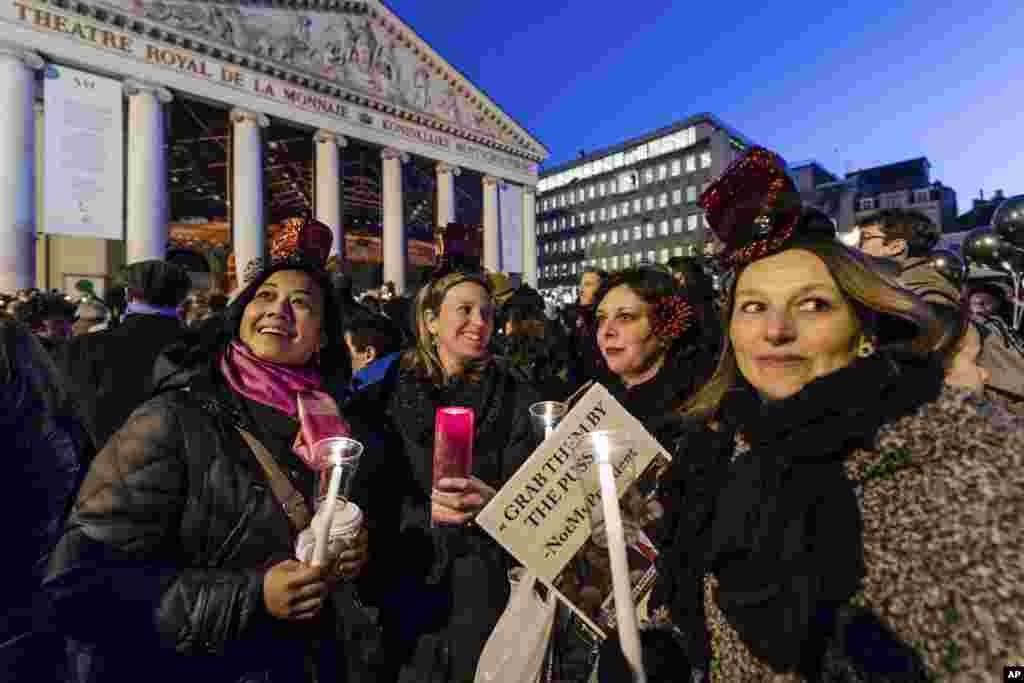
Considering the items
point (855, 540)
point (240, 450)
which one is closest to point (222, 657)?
point (240, 450)

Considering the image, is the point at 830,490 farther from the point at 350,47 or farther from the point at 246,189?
the point at 350,47

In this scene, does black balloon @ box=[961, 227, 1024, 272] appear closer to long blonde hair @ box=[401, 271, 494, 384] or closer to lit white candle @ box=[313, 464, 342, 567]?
long blonde hair @ box=[401, 271, 494, 384]

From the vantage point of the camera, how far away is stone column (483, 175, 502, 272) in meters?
29.4

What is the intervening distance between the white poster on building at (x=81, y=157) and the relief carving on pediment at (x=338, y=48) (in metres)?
4.05

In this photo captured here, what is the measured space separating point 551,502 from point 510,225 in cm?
3061

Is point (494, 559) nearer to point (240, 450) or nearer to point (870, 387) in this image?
point (240, 450)

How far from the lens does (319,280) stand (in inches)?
89.2

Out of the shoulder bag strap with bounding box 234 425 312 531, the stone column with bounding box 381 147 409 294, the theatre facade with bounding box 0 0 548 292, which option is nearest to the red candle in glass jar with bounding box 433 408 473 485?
the shoulder bag strap with bounding box 234 425 312 531

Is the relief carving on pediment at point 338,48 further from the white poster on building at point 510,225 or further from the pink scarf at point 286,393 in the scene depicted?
the pink scarf at point 286,393

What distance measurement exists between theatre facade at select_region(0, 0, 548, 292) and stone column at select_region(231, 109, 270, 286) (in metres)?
0.06

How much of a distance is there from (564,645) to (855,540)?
1150mm

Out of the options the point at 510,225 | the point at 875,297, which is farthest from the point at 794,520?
the point at 510,225

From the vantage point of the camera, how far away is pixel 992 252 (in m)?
5.75

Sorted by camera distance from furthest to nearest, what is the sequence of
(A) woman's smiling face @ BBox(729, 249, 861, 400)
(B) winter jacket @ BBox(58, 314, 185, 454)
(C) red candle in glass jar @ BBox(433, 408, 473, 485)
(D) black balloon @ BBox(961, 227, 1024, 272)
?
(D) black balloon @ BBox(961, 227, 1024, 272)
(B) winter jacket @ BBox(58, 314, 185, 454)
(C) red candle in glass jar @ BBox(433, 408, 473, 485)
(A) woman's smiling face @ BBox(729, 249, 861, 400)
